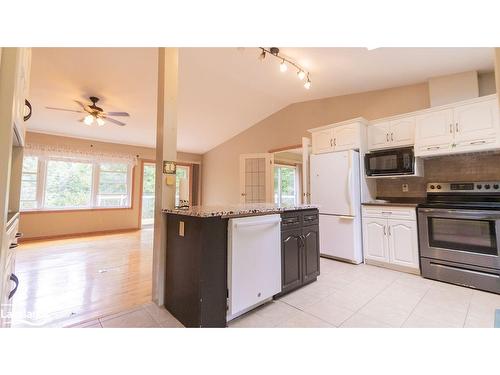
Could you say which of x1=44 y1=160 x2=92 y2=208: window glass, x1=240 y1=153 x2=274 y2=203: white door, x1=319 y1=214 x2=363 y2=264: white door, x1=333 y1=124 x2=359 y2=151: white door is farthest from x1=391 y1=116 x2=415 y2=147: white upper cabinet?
x1=44 y1=160 x2=92 y2=208: window glass

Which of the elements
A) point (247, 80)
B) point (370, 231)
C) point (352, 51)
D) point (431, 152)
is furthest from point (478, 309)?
point (247, 80)

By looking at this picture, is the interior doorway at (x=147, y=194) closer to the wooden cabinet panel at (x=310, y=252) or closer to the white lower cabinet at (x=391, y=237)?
the wooden cabinet panel at (x=310, y=252)

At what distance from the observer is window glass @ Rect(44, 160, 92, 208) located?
4.93 metres

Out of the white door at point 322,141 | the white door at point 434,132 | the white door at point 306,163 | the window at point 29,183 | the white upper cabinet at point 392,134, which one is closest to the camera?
the white door at point 434,132

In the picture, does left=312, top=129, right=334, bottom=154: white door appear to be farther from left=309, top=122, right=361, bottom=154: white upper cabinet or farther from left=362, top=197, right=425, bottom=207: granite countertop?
left=362, top=197, right=425, bottom=207: granite countertop

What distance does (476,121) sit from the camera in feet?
8.28

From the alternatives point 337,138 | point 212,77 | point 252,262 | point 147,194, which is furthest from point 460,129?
point 147,194

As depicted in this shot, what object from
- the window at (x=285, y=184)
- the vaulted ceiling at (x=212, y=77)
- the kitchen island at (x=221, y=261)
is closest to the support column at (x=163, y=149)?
the kitchen island at (x=221, y=261)

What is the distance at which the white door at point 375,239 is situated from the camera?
3.04 meters

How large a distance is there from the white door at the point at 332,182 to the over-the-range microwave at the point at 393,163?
1.10 feet

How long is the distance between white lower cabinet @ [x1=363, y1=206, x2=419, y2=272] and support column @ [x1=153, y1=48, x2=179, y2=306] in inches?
108
